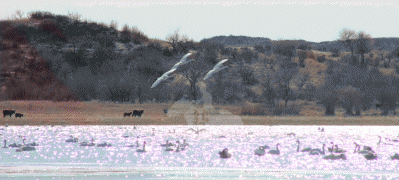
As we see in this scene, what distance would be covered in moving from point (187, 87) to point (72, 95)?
11.8 metres

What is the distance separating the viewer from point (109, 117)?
3456 cm

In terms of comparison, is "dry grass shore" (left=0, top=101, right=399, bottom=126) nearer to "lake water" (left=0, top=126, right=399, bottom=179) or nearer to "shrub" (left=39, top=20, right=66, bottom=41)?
"lake water" (left=0, top=126, right=399, bottom=179)

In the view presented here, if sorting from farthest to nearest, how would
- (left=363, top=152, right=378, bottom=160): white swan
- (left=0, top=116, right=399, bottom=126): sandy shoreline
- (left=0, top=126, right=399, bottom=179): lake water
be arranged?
(left=0, top=116, right=399, bottom=126): sandy shoreline
(left=363, top=152, right=378, bottom=160): white swan
(left=0, top=126, right=399, bottom=179): lake water

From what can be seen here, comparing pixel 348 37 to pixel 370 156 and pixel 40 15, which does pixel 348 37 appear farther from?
pixel 370 156

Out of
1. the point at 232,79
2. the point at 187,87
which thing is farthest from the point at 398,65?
the point at 187,87

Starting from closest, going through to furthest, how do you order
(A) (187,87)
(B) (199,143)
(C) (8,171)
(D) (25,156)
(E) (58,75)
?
(C) (8,171), (D) (25,156), (B) (199,143), (A) (187,87), (E) (58,75)

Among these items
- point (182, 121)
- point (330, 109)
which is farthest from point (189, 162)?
point (330, 109)

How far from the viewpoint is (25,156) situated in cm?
1622

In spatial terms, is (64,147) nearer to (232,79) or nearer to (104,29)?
(232,79)

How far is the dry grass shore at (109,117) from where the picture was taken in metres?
32.4

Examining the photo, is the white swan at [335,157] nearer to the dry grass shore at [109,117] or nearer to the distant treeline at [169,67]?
the dry grass shore at [109,117]

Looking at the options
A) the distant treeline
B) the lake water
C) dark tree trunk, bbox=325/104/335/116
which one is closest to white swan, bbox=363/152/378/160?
the lake water

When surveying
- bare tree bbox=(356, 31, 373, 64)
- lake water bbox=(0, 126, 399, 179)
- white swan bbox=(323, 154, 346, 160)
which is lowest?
lake water bbox=(0, 126, 399, 179)

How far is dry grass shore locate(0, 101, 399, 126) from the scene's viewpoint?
32.4 m
